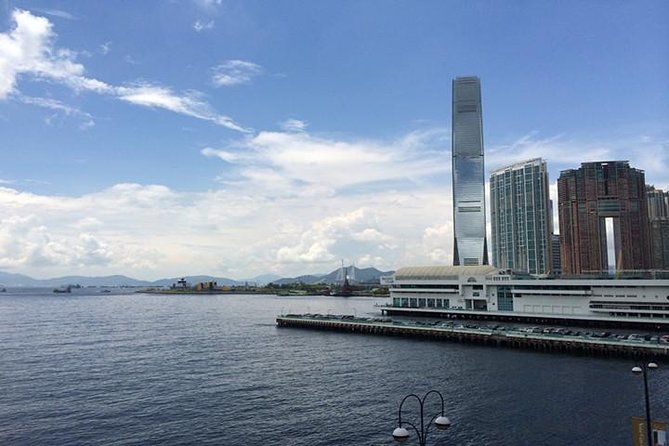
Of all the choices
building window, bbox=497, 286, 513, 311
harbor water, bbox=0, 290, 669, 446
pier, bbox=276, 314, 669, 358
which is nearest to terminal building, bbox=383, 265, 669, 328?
building window, bbox=497, 286, 513, 311

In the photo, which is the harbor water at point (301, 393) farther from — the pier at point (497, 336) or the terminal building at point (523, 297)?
the terminal building at point (523, 297)

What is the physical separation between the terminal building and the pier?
1773 cm

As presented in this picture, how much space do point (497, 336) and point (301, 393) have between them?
49813 millimetres

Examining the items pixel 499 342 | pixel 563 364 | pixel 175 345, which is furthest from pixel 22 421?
pixel 499 342

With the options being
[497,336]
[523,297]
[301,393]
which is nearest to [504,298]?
[523,297]

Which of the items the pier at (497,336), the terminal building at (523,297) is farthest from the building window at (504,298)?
the pier at (497,336)

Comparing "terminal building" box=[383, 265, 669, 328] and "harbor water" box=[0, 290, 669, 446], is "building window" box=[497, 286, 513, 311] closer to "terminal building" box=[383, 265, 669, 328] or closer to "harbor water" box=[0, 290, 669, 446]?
"terminal building" box=[383, 265, 669, 328]

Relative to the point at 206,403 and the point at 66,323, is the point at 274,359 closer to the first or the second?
the point at 206,403

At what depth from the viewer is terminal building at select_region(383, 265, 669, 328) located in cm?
10369

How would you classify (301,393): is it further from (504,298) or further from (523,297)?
(504,298)

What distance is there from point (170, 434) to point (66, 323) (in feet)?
382

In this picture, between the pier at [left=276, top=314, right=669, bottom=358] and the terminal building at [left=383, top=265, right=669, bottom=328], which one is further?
the terminal building at [left=383, top=265, right=669, bottom=328]

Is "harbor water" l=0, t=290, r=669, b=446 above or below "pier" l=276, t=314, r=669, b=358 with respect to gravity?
below

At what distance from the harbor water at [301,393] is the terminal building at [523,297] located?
32.3m
